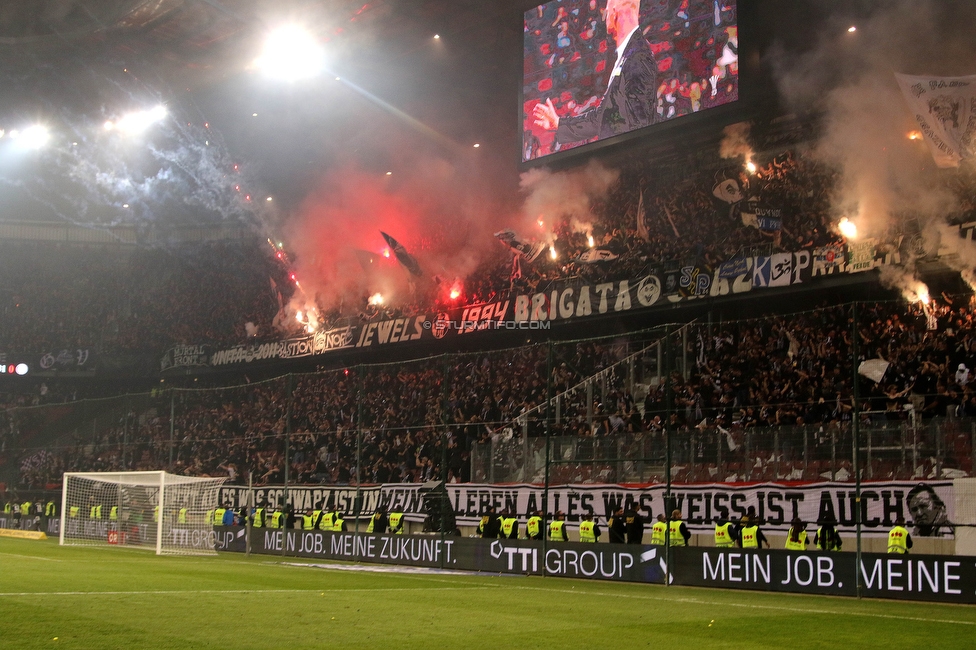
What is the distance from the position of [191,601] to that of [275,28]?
21.9 m

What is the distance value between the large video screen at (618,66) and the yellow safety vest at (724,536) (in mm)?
12320

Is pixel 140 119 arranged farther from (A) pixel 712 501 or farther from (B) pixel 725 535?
(B) pixel 725 535

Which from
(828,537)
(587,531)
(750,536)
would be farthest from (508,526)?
(828,537)

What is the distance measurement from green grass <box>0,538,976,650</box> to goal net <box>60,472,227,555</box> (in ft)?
28.4

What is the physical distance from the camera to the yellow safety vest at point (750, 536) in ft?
55.8

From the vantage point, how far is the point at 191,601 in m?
12.6

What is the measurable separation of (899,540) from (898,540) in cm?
1

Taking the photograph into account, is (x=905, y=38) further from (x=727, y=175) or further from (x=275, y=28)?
(x=275, y=28)

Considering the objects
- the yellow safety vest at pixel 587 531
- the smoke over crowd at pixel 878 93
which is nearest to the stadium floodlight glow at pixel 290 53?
the smoke over crowd at pixel 878 93

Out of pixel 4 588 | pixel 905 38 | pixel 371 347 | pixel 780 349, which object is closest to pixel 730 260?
pixel 780 349

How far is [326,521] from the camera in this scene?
82.6ft

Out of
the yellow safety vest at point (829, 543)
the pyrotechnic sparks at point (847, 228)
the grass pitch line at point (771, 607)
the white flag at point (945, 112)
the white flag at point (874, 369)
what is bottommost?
the grass pitch line at point (771, 607)

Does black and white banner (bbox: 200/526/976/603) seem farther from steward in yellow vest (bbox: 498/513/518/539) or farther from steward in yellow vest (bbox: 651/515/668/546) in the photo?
steward in yellow vest (bbox: 498/513/518/539)

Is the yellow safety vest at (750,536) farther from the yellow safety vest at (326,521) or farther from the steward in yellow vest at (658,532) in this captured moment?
the yellow safety vest at (326,521)
